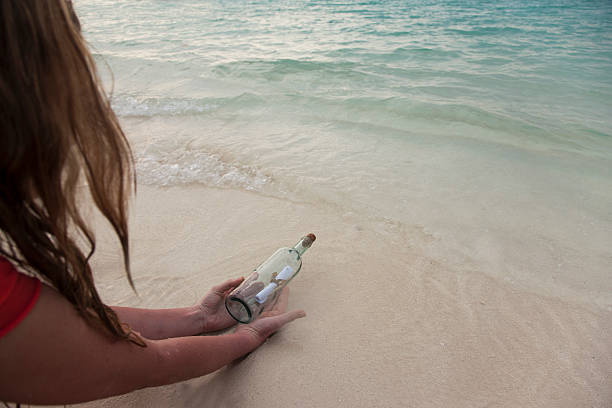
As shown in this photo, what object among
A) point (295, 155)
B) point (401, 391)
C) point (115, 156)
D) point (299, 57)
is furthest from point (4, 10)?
point (299, 57)

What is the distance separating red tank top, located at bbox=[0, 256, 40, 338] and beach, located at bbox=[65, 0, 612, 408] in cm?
89

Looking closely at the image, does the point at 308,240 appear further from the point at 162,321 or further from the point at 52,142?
the point at 52,142

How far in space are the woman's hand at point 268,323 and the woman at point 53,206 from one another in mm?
628

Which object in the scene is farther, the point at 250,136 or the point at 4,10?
the point at 250,136

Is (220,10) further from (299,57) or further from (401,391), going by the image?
(401,391)

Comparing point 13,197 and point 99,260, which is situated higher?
point 13,197

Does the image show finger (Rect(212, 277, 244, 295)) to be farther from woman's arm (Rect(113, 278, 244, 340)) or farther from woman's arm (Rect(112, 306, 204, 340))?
woman's arm (Rect(112, 306, 204, 340))

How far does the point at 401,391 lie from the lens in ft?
5.39

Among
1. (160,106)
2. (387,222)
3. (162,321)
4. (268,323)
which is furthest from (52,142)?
(160,106)

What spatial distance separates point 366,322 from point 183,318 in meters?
0.90

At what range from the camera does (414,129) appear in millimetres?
4836

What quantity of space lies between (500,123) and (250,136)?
323 centimetres

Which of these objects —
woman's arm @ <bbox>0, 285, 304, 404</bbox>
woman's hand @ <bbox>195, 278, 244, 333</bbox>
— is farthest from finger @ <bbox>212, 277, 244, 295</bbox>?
woman's arm @ <bbox>0, 285, 304, 404</bbox>

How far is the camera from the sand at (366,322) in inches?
64.4
